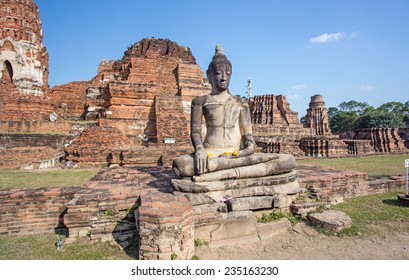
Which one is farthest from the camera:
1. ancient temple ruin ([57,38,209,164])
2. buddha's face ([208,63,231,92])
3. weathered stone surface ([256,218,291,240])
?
ancient temple ruin ([57,38,209,164])

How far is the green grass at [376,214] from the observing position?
3.43 metres

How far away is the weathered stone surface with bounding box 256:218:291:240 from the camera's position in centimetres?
319

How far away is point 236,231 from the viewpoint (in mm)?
3070

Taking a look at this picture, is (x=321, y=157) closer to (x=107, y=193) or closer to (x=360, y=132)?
(x=360, y=132)

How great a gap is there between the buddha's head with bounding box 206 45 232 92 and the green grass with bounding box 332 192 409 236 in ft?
9.68

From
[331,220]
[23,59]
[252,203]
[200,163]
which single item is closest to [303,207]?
[331,220]

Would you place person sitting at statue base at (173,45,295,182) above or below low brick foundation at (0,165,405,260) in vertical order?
above

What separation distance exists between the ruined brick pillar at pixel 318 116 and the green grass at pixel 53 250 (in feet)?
104

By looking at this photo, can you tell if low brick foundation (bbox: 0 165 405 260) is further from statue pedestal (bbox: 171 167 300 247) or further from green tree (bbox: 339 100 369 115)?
green tree (bbox: 339 100 369 115)

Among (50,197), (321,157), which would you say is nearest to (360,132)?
(321,157)

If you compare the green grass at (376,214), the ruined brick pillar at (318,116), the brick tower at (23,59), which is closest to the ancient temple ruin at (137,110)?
the brick tower at (23,59)

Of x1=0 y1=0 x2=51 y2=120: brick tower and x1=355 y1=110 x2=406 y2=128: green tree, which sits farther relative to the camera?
x1=355 y1=110 x2=406 y2=128: green tree

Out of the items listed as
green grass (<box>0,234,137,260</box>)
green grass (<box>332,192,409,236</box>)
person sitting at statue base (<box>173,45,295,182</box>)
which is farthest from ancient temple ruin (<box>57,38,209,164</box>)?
green grass (<box>332,192,409,236</box>)

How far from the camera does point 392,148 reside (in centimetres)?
1636
